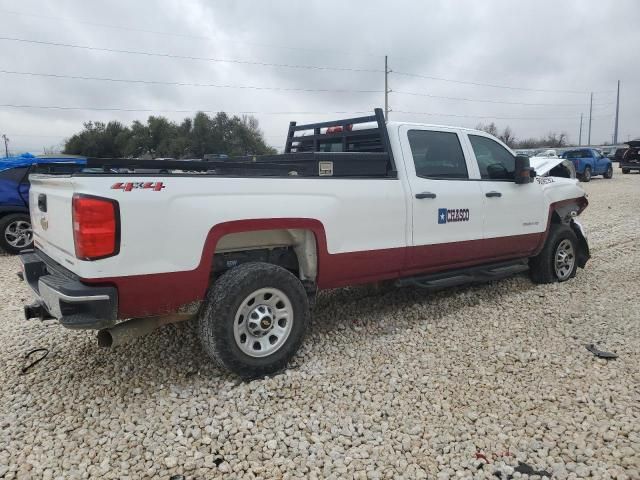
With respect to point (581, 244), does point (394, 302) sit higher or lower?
lower

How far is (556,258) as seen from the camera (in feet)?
20.3

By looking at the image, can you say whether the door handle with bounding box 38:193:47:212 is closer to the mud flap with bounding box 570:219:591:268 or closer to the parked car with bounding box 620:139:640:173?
the mud flap with bounding box 570:219:591:268

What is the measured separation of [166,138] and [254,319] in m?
50.0

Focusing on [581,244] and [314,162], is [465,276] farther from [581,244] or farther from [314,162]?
[581,244]

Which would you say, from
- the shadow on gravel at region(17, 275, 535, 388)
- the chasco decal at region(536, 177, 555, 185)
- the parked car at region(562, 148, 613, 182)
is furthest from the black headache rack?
the parked car at region(562, 148, 613, 182)

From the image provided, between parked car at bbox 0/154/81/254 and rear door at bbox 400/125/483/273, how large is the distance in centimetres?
631

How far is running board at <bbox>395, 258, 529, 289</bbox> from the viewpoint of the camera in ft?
15.5

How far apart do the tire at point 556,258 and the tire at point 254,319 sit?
145 inches

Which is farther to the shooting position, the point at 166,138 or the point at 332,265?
the point at 166,138

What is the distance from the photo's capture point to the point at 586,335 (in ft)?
14.7

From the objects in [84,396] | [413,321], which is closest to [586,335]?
[413,321]

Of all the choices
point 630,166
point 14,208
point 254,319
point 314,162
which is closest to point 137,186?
point 254,319

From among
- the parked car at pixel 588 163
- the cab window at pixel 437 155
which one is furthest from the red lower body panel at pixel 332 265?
the parked car at pixel 588 163

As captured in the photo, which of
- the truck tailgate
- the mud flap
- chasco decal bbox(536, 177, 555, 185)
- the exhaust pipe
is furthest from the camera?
the mud flap
